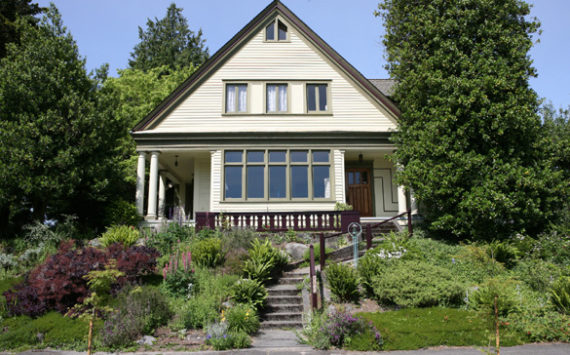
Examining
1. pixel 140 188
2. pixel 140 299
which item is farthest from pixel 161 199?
pixel 140 299

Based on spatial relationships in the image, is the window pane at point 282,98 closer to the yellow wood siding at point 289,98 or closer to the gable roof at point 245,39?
the yellow wood siding at point 289,98

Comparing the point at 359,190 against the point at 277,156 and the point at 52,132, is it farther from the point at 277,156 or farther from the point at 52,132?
the point at 52,132

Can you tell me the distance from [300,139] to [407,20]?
21.1 ft

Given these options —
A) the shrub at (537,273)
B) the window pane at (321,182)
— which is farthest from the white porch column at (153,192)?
the shrub at (537,273)

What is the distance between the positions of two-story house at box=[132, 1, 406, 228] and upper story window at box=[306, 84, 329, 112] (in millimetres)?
44

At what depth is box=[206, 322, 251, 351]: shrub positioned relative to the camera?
8328 mm

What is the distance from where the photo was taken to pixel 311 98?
62.9ft

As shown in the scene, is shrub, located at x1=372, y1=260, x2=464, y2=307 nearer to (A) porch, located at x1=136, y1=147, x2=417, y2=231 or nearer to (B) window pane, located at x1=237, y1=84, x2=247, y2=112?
(A) porch, located at x1=136, y1=147, x2=417, y2=231

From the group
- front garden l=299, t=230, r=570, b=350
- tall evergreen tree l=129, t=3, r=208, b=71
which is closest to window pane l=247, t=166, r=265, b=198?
front garden l=299, t=230, r=570, b=350

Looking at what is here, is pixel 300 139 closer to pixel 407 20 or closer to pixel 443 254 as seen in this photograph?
pixel 407 20

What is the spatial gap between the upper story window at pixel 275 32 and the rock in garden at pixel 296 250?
9.82 meters

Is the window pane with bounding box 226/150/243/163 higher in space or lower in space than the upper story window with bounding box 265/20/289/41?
lower

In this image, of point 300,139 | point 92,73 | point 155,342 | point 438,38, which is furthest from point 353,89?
point 155,342

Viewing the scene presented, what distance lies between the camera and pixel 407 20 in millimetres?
17734
